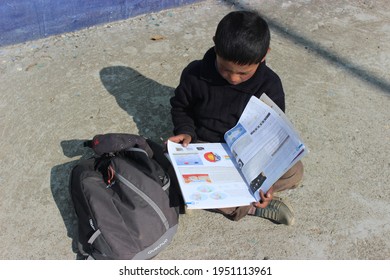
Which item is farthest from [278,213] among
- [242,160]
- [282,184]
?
[242,160]

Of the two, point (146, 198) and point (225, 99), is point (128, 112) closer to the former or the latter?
point (225, 99)

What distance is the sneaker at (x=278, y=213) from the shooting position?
234 centimetres

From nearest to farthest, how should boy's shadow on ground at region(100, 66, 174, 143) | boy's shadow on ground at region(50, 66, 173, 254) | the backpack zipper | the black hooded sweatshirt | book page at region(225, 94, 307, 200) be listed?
book page at region(225, 94, 307, 200)
the backpack zipper
the black hooded sweatshirt
boy's shadow on ground at region(50, 66, 173, 254)
boy's shadow on ground at region(100, 66, 174, 143)

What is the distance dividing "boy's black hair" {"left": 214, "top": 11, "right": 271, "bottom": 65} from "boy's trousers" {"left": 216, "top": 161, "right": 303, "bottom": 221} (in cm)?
66

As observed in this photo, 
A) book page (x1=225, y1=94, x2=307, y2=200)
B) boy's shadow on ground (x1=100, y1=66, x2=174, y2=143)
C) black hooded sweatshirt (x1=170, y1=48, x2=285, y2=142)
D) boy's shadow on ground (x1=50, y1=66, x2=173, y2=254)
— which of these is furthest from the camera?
boy's shadow on ground (x1=100, y1=66, x2=174, y2=143)

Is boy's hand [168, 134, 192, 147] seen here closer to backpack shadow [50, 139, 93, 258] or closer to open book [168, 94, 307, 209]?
open book [168, 94, 307, 209]

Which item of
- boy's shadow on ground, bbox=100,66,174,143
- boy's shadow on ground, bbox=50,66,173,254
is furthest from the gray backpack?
boy's shadow on ground, bbox=100,66,174,143

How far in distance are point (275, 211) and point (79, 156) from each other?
1156mm

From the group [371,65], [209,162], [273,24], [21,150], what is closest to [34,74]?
Answer: [21,150]

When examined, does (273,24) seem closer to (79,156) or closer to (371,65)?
(371,65)

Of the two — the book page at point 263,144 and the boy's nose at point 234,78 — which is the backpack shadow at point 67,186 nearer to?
the book page at point 263,144

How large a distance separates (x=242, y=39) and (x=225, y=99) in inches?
16.7

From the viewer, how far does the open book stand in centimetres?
200
